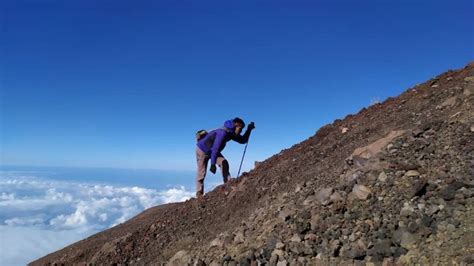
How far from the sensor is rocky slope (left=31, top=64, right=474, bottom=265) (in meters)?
6.21

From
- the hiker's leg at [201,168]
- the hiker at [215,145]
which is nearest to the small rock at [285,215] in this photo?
the hiker at [215,145]

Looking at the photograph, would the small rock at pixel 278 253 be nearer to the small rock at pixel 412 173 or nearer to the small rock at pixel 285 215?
the small rock at pixel 285 215

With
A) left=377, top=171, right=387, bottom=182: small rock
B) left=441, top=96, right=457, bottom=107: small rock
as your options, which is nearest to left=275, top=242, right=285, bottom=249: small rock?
left=377, top=171, right=387, bottom=182: small rock

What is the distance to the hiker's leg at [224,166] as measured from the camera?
13.7 meters

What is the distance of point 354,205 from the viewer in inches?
285

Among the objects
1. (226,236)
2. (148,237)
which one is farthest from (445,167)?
(148,237)

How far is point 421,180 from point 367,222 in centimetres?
116

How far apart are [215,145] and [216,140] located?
0.51ft

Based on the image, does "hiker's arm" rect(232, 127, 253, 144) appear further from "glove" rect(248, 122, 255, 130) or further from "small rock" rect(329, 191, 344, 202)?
"small rock" rect(329, 191, 344, 202)

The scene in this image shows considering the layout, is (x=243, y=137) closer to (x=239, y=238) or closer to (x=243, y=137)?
(x=243, y=137)

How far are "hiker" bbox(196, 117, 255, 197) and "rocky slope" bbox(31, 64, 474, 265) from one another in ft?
5.49

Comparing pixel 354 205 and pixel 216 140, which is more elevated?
pixel 216 140

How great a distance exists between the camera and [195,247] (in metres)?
8.91

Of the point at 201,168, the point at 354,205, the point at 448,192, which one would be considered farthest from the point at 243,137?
the point at 448,192
